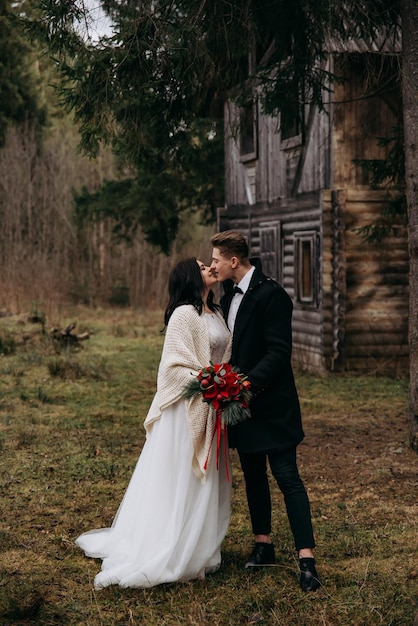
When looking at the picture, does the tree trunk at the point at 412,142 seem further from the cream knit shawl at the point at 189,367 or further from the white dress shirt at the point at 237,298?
the cream knit shawl at the point at 189,367

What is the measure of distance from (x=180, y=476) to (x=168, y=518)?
0.90ft

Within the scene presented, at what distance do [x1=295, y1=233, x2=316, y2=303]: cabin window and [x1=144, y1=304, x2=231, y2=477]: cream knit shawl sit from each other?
10.8 meters

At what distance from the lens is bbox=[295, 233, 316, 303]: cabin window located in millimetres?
16562

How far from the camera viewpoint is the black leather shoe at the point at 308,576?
17.8 ft

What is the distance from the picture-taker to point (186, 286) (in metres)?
5.70

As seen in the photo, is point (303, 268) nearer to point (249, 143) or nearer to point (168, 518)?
point (249, 143)

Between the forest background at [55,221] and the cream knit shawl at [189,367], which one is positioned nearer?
the cream knit shawl at [189,367]

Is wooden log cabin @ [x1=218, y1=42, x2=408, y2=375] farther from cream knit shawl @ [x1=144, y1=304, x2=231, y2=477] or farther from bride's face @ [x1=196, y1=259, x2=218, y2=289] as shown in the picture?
cream knit shawl @ [x1=144, y1=304, x2=231, y2=477]

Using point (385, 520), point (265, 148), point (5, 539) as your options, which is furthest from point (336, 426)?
point (265, 148)

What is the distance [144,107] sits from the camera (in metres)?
10.5

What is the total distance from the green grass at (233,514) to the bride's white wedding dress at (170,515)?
129mm

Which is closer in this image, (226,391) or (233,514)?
(226,391)

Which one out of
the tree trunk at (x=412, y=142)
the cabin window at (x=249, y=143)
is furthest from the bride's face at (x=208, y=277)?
the cabin window at (x=249, y=143)

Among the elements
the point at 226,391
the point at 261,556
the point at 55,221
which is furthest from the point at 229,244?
the point at 55,221
